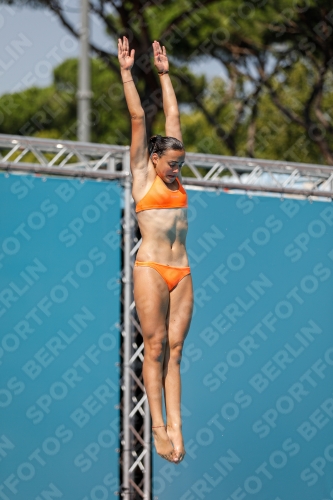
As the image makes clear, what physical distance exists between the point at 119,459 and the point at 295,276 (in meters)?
2.51

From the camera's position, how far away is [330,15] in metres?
18.8

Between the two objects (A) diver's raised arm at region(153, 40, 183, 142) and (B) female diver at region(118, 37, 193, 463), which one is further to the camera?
(A) diver's raised arm at region(153, 40, 183, 142)

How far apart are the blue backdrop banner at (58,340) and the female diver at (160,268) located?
2451mm

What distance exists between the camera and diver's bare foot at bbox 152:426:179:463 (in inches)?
192

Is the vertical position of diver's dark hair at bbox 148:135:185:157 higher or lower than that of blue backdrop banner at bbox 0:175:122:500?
higher

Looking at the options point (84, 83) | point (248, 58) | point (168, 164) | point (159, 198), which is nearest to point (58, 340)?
point (159, 198)

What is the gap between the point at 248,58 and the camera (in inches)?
842

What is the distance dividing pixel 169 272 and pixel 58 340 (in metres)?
2.63

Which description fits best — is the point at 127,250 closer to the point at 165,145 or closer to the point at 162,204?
the point at 162,204

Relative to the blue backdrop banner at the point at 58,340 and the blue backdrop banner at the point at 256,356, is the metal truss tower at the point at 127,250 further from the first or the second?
the blue backdrop banner at the point at 256,356

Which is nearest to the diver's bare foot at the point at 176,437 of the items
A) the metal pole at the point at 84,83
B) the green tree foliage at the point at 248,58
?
the metal pole at the point at 84,83

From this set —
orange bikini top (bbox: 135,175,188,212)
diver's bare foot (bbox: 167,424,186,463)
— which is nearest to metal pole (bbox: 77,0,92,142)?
orange bikini top (bbox: 135,175,188,212)

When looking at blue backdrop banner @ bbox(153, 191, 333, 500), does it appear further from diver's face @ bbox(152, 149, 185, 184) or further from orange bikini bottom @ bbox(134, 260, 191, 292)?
diver's face @ bbox(152, 149, 185, 184)

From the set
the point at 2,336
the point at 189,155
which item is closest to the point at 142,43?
the point at 189,155
